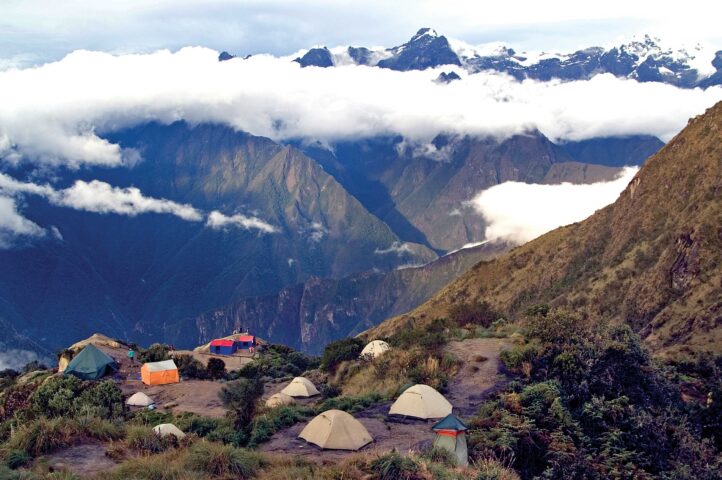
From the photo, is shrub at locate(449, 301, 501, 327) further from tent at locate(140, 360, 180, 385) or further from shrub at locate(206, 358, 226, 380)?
tent at locate(140, 360, 180, 385)

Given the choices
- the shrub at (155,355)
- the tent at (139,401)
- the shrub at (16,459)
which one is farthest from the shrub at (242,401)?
the shrub at (155,355)

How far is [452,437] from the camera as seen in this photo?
76.0ft

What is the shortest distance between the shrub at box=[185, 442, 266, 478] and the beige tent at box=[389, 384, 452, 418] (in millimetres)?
12461

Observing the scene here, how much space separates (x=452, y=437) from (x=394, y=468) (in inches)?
246

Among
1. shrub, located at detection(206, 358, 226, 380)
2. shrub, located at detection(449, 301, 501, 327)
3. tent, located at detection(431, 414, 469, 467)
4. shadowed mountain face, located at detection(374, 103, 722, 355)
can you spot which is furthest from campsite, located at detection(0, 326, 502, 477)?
shadowed mountain face, located at detection(374, 103, 722, 355)

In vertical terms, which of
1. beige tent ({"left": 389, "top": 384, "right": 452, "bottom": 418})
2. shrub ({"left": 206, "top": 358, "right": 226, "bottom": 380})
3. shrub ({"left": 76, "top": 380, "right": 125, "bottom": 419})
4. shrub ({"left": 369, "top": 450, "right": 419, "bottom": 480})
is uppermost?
shrub ({"left": 369, "top": 450, "right": 419, "bottom": 480})

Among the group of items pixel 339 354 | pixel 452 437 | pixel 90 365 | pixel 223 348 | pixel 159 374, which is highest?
pixel 452 437

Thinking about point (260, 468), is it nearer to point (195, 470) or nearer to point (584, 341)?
point (195, 470)

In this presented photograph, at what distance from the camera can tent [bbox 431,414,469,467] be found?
2278 centimetres

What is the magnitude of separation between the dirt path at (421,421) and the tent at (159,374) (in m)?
25.4

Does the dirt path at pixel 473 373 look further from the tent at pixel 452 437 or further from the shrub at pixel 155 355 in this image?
the shrub at pixel 155 355

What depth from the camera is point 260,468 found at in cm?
1816

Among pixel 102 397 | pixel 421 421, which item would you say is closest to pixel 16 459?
pixel 421 421

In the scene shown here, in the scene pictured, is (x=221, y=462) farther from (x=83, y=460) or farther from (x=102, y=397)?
(x=102, y=397)
